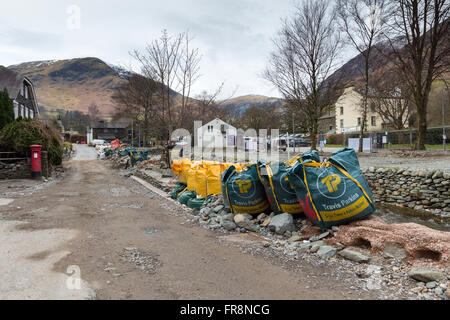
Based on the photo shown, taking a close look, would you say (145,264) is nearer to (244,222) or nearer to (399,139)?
(244,222)

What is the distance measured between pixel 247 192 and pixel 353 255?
7.99 ft

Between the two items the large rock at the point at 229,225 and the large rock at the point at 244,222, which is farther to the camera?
the large rock at the point at 229,225

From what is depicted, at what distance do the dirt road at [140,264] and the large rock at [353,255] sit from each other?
1.31ft

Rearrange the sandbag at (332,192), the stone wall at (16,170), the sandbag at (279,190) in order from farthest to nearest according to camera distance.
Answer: the stone wall at (16,170), the sandbag at (279,190), the sandbag at (332,192)

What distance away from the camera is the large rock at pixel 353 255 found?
12.2 feet

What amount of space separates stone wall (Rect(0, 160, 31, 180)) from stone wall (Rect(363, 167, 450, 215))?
14.5m

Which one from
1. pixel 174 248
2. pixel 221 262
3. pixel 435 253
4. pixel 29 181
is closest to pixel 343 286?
pixel 435 253

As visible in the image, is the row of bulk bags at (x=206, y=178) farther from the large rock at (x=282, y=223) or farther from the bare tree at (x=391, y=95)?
the bare tree at (x=391, y=95)

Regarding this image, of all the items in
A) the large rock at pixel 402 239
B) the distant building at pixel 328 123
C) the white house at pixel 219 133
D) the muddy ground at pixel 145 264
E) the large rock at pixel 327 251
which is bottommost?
the muddy ground at pixel 145 264

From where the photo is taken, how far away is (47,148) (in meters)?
15.3

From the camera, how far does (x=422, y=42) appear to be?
17.0 metres

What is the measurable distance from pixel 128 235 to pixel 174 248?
1144 mm

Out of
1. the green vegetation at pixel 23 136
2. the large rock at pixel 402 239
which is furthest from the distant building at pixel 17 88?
the large rock at pixel 402 239

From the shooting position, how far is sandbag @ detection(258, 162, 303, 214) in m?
5.32
